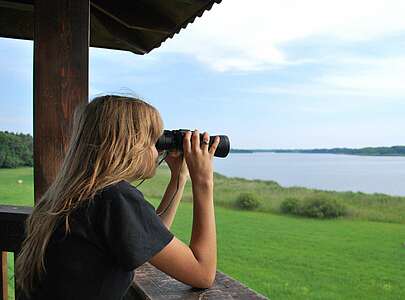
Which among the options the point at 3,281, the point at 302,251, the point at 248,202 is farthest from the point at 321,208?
the point at 3,281

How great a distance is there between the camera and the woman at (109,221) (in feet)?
2.59

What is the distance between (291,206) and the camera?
51.6 ft

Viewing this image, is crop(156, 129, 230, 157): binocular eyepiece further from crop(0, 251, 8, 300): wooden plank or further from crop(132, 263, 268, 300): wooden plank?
crop(0, 251, 8, 300): wooden plank

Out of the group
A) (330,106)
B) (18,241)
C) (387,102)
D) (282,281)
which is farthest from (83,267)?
(330,106)

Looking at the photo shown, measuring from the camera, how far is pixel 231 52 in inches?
1046

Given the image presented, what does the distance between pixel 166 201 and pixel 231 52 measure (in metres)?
26.1

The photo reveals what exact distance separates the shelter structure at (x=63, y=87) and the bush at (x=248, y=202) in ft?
48.5

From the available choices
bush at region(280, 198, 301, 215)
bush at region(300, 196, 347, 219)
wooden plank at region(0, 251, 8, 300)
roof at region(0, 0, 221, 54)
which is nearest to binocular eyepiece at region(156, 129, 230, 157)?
roof at region(0, 0, 221, 54)

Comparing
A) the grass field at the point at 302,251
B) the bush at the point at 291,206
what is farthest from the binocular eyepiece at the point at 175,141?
the bush at the point at 291,206

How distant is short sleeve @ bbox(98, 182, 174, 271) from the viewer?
0.77 metres

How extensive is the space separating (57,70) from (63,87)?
2.0 inches

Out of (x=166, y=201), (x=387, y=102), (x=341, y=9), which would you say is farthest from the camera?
(x=387, y=102)

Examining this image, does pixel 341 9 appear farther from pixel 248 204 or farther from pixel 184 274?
pixel 184 274

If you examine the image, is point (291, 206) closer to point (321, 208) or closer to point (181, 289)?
point (321, 208)
